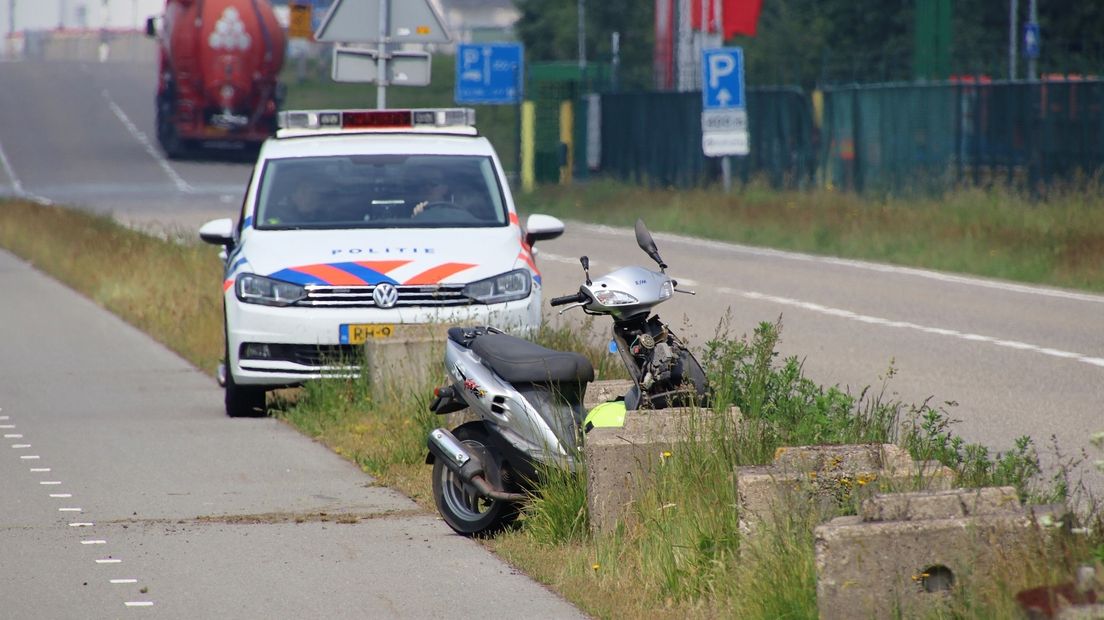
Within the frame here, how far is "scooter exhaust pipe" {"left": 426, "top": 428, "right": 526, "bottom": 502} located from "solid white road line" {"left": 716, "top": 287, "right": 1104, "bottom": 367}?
6728 mm

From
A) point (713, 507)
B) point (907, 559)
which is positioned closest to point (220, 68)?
point (713, 507)

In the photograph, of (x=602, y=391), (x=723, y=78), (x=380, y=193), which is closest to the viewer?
(x=602, y=391)

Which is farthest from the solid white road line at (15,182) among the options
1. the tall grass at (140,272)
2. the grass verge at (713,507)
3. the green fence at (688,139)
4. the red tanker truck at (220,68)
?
the grass verge at (713,507)

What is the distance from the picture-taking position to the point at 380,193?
11.8m

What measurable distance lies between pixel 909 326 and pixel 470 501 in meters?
8.53

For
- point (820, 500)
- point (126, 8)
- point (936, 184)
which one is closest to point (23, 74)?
point (126, 8)

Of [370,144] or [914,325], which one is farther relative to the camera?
[914,325]

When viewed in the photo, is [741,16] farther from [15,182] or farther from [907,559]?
[907,559]

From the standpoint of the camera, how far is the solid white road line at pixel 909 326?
13226 millimetres

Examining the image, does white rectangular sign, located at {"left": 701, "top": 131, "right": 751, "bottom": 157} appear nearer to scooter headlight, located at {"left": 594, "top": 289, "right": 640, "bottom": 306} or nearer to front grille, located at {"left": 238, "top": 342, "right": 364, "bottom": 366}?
front grille, located at {"left": 238, "top": 342, "right": 364, "bottom": 366}

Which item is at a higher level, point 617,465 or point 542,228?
point 542,228

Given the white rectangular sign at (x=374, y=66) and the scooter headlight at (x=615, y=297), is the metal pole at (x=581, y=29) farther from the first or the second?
the scooter headlight at (x=615, y=297)

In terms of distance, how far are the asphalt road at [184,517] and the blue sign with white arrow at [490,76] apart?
28362 millimetres

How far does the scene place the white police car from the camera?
10570mm
